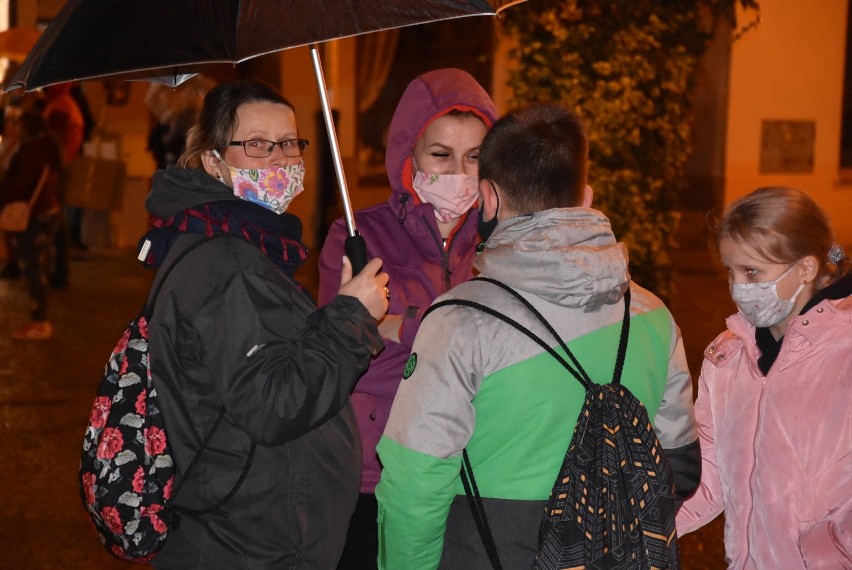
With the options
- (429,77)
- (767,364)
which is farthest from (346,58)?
(767,364)

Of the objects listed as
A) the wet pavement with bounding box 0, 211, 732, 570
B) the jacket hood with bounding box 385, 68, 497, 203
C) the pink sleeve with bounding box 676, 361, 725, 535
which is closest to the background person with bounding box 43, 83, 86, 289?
the wet pavement with bounding box 0, 211, 732, 570

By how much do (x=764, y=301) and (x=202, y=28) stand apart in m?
1.65

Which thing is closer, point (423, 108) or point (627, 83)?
point (423, 108)

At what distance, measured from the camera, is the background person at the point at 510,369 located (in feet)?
7.98

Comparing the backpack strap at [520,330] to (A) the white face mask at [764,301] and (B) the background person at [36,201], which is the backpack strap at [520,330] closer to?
(A) the white face mask at [764,301]

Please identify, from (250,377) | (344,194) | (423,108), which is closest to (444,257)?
(423,108)

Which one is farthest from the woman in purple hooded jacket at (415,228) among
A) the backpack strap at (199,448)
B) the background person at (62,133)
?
the background person at (62,133)

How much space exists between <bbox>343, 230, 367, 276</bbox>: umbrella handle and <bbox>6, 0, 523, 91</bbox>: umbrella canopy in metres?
0.60

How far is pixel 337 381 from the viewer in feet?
8.86

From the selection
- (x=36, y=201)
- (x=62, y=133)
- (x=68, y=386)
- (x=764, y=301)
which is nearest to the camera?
(x=764, y=301)

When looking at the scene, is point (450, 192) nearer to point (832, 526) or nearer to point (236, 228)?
point (236, 228)

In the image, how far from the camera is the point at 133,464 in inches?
107

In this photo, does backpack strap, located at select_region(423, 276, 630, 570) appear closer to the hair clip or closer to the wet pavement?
the hair clip

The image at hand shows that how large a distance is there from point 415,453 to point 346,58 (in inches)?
491
